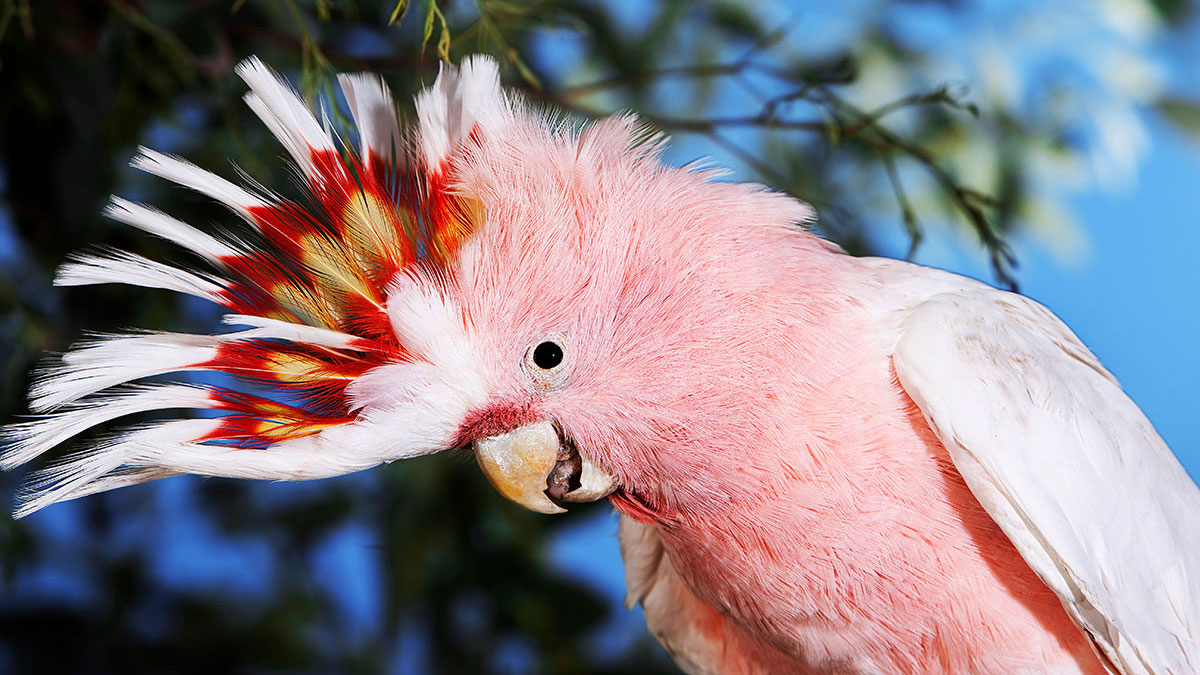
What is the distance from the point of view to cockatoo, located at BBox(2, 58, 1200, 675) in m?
0.77

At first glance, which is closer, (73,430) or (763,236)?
(73,430)

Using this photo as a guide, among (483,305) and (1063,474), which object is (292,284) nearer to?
(483,305)

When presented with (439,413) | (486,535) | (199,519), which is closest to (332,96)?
(439,413)

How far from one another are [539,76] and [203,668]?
4.09ft

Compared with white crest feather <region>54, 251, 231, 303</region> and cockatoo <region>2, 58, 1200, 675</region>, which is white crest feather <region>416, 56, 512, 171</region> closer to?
cockatoo <region>2, 58, 1200, 675</region>

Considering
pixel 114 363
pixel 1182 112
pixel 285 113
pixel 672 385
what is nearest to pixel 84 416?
pixel 114 363

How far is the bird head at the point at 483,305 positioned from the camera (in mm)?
773

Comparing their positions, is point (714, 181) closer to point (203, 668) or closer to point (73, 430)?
point (73, 430)

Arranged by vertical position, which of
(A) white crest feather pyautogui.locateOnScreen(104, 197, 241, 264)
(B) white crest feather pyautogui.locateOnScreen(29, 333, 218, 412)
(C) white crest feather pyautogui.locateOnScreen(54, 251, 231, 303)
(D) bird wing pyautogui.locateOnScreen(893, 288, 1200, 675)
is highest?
(A) white crest feather pyautogui.locateOnScreen(104, 197, 241, 264)

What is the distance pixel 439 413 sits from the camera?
77 cm

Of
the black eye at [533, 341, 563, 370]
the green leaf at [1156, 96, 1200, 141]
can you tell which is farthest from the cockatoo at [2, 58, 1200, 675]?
the green leaf at [1156, 96, 1200, 141]

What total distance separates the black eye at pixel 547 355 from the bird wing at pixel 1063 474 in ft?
0.93

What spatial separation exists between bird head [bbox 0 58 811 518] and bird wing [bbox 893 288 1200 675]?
0.15 metres

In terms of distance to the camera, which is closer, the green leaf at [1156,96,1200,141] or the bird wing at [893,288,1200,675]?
the bird wing at [893,288,1200,675]
